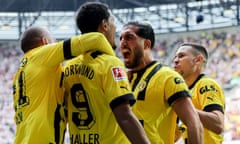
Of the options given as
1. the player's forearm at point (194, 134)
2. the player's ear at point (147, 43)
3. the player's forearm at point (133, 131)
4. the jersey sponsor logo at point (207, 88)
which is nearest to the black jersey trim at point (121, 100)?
the player's forearm at point (133, 131)

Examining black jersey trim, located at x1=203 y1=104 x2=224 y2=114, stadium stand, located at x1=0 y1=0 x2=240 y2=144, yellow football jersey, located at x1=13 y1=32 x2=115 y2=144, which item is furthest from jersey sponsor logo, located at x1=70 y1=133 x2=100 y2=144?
stadium stand, located at x1=0 y1=0 x2=240 y2=144

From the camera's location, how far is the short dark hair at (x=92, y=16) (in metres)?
2.94

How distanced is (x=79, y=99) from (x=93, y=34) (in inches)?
15.2

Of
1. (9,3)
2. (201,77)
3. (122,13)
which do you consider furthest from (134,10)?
(201,77)

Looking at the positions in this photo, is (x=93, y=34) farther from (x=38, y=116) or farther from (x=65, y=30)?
(x=65, y=30)

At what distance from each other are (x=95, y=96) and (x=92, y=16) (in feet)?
1.49

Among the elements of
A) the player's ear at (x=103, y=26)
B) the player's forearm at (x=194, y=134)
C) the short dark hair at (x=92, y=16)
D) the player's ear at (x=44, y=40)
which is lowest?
the player's forearm at (x=194, y=134)

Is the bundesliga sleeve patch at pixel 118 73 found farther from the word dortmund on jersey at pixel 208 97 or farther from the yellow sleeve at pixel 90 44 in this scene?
the word dortmund on jersey at pixel 208 97

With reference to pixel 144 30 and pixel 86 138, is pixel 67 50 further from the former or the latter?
pixel 144 30

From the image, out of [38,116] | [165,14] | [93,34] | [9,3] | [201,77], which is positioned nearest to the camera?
[93,34]

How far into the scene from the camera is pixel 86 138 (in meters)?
2.94

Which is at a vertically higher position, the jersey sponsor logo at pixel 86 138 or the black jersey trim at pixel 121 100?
the black jersey trim at pixel 121 100

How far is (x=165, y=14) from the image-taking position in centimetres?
2414

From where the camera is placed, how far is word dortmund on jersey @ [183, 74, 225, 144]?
12.2 feet
